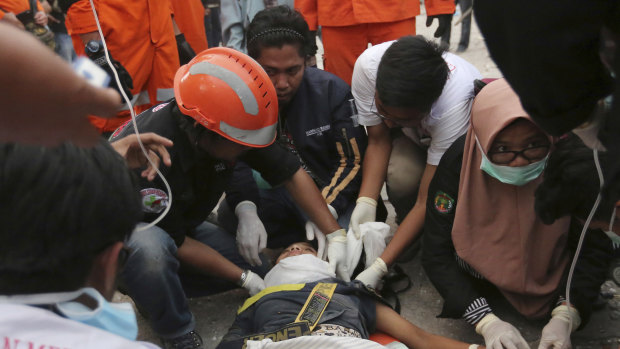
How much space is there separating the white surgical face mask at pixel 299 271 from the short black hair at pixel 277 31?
1039 millimetres

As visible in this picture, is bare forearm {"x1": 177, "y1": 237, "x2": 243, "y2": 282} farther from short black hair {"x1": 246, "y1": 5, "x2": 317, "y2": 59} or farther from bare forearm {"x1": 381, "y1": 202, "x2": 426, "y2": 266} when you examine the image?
short black hair {"x1": 246, "y1": 5, "x2": 317, "y2": 59}

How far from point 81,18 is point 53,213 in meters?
2.62

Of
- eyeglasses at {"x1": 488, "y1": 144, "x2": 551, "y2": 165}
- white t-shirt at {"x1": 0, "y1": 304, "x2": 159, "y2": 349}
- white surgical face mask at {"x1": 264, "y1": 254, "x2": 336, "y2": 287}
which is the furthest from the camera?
white surgical face mask at {"x1": 264, "y1": 254, "x2": 336, "y2": 287}

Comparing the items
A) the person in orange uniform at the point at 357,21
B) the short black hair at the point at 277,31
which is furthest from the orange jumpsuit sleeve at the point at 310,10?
the short black hair at the point at 277,31

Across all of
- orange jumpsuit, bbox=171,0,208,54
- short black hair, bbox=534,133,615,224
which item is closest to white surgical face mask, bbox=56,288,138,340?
short black hair, bbox=534,133,615,224

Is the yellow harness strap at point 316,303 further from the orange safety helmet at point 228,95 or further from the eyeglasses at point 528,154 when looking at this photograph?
the eyeglasses at point 528,154

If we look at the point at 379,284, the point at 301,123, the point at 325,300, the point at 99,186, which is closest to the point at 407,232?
the point at 379,284

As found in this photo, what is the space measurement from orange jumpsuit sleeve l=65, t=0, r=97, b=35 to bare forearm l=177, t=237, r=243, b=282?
146cm

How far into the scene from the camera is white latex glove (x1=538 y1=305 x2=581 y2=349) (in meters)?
2.21

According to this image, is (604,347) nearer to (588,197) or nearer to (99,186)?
(588,197)

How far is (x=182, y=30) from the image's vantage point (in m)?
4.25

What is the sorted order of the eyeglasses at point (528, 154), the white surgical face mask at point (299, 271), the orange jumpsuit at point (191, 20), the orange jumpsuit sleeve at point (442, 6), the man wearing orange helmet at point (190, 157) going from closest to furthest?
the eyeglasses at point (528, 154), the man wearing orange helmet at point (190, 157), the white surgical face mask at point (299, 271), the orange jumpsuit sleeve at point (442, 6), the orange jumpsuit at point (191, 20)

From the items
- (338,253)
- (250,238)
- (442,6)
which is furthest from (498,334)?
(442,6)

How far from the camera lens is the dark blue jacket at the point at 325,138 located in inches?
118
